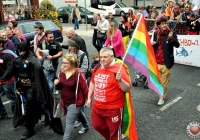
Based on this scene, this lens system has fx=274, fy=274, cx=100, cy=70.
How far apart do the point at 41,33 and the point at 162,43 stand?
2803 millimetres

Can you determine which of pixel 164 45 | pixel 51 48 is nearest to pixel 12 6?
pixel 51 48

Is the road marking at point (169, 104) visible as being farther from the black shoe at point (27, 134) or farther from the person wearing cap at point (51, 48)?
the black shoe at point (27, 134)

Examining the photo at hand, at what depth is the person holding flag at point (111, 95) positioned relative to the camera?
11.5ft

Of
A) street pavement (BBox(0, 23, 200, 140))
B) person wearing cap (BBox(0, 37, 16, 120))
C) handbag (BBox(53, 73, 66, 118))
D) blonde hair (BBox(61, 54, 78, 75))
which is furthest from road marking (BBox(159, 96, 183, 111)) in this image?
person wearing cap (BBox(0, 37, 16, 120))

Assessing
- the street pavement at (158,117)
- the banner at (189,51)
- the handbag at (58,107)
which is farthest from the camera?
the banner at (189,51)

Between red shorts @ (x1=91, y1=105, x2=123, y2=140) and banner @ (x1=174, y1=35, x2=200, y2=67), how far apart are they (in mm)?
5927

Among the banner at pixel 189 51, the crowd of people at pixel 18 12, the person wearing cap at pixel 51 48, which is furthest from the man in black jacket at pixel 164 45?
the crowd of people at pixel 18 12

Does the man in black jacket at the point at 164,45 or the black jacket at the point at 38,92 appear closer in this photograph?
the black jacket at the point at 38,92

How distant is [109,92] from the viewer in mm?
3562

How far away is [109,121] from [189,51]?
6.15 meters

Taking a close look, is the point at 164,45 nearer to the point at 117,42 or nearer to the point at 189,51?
the point at 117,42

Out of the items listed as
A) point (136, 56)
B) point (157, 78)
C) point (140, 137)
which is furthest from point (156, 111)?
point (136, 56)

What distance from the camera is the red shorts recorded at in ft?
11.9

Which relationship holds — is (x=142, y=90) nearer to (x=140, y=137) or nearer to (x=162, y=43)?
(x=162, y=43)
